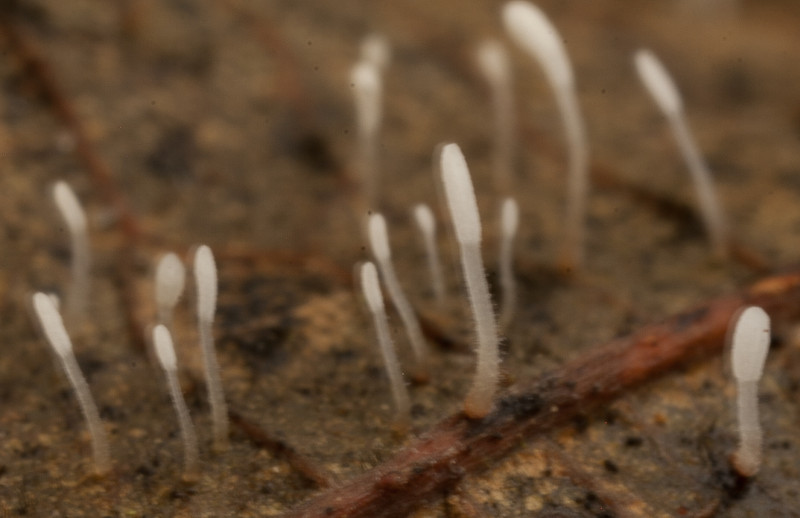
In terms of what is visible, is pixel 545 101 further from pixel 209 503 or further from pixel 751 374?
pixel 209 503

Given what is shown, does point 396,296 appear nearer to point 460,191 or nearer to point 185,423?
point 460,191

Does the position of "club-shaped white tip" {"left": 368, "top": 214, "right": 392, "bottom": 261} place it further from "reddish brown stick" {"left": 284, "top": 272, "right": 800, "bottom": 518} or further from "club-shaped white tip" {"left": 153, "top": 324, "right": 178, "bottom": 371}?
"club-shaped white tip" {"left": 153, "top": 324, "right": 178, "bottom": 371}

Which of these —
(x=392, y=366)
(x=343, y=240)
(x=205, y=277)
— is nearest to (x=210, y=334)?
(x=205, y=277)

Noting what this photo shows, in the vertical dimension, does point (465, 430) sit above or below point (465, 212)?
below

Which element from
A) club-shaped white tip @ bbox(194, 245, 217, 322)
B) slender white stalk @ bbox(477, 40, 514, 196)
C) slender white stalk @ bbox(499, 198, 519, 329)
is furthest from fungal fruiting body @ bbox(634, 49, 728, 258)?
club-shaped white tip @ bbox(194, 245, 217, 322)

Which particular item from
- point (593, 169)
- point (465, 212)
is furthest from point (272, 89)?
point (465, 212)

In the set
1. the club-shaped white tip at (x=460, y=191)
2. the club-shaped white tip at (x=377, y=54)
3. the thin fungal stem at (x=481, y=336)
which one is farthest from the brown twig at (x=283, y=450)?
the club-shaped white tip at (x=377, y=54)

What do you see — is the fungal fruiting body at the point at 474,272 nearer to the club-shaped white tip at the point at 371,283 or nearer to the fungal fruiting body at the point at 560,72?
the club-shaped white tip at the point at 371,283
